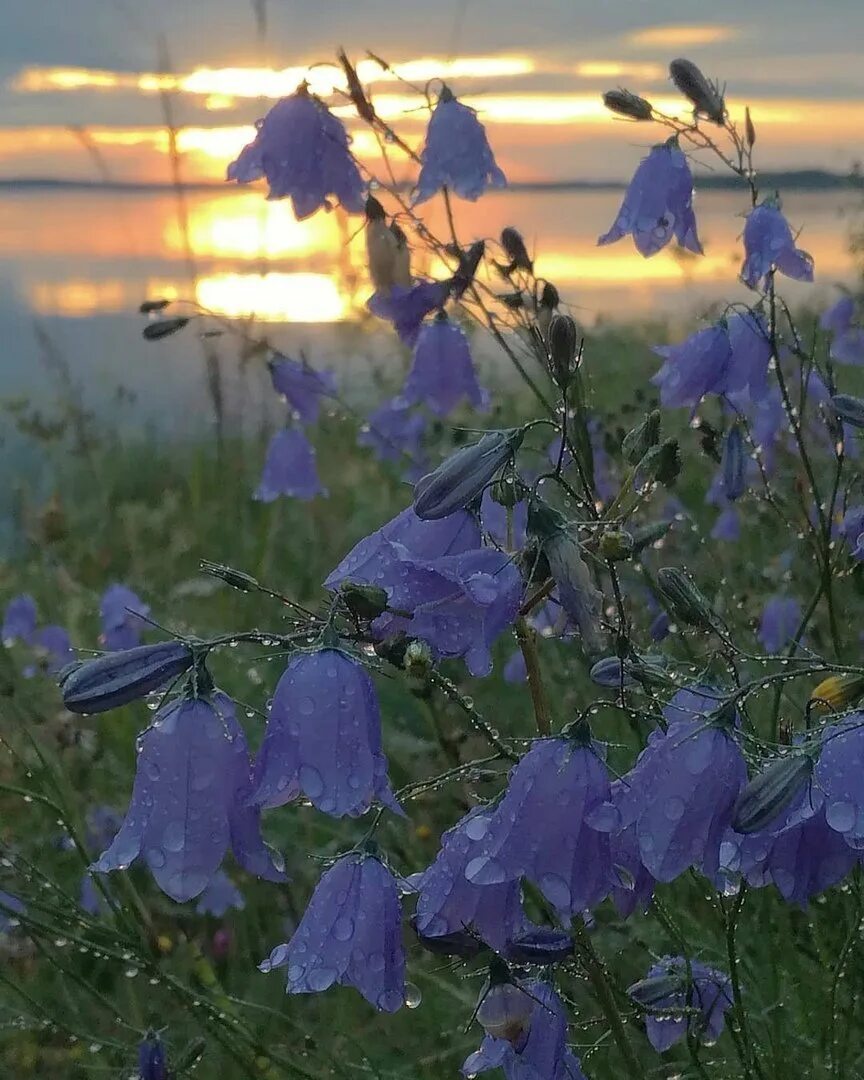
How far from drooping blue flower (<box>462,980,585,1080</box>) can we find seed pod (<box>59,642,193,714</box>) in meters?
0.34

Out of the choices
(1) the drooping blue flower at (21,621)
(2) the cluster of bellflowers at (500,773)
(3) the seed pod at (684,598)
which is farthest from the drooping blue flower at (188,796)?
(1) the drooping blue flower at (21,621)

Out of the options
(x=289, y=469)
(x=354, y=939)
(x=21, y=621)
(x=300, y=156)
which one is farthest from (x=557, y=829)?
(x=21, y=621)

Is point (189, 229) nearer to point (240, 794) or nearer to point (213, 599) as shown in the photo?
point (213, 599)

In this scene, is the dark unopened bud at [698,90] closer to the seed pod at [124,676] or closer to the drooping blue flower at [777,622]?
the drooping blue flower at [777,622]

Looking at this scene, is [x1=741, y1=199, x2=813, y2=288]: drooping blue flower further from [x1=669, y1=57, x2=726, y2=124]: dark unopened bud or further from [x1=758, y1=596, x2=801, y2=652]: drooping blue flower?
[x1=758, y1=596, x2=801, y2=652]: drooping blue flower

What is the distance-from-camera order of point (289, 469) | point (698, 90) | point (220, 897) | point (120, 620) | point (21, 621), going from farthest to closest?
1. point (21, 621)
2. point (289, 469)
3. point (120, 620)
4. point (220, 897)
5. point (698, 90)

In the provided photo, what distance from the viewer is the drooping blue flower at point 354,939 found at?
88 centimetres

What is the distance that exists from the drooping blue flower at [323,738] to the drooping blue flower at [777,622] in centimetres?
146

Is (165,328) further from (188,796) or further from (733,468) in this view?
(188,796)

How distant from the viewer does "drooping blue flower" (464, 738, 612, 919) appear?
0.79 metres

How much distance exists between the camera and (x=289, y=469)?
2758 mm

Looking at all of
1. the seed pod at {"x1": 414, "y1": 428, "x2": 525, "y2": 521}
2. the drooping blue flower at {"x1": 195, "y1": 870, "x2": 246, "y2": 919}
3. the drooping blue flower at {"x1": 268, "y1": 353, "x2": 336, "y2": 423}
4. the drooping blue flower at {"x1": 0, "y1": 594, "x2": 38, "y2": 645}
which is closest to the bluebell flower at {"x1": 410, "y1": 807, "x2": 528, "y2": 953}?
the seed pod at {"x1": 414, "y1": 428, "x2": 525, "y2": 521}

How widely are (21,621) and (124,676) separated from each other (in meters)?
2.32

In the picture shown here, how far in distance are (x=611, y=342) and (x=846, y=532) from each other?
3.82m
